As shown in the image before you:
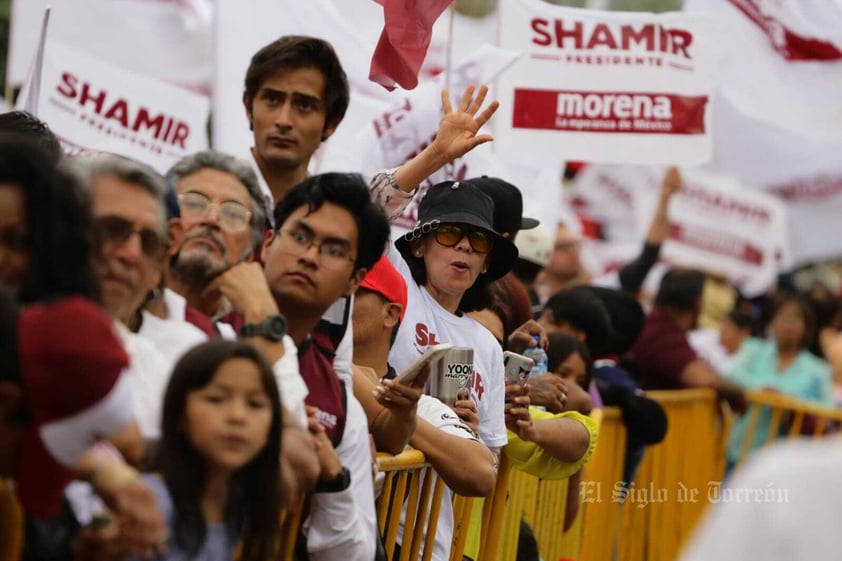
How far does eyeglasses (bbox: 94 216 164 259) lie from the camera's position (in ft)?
13.4

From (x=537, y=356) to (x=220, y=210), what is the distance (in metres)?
2.64

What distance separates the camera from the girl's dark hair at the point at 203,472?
3.88 meters

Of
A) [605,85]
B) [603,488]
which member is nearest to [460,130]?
[603,488]

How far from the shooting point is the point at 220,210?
511 cm

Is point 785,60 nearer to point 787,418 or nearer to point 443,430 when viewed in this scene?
point 787,418

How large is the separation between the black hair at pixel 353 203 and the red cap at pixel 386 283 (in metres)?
0.64

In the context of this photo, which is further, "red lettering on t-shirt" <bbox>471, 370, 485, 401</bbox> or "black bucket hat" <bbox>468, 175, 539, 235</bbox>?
"black bucket hat" <bbox>468, 175, 539, 235</bbox>

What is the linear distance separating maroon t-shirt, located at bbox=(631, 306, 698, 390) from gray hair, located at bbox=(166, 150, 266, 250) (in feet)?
21.6

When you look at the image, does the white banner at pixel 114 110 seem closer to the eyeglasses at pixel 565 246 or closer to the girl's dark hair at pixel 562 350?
the eyeglasses at pixel 565 246

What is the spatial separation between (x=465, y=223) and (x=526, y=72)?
4.03 metres

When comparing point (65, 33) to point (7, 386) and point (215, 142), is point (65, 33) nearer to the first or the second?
point (215, 142)

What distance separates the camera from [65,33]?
39.1 ft

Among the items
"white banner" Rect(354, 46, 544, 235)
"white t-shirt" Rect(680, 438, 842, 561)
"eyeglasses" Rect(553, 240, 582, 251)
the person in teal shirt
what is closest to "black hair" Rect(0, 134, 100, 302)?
"white t-shirt" Rect(680, 438, 842, 561)

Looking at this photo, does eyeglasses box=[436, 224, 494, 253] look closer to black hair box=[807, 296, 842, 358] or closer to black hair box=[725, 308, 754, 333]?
black hair box=[807, 296, 842, 358]
